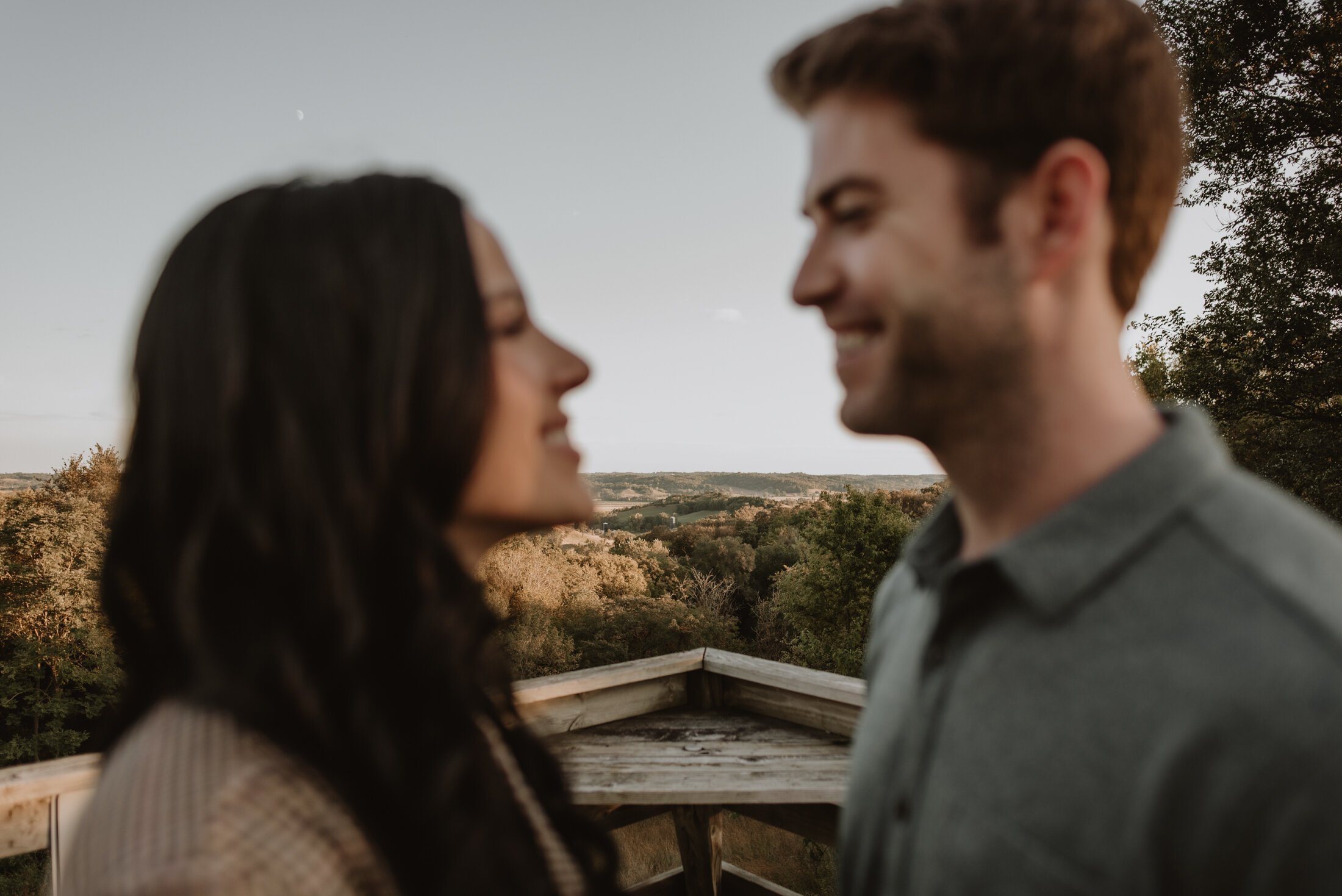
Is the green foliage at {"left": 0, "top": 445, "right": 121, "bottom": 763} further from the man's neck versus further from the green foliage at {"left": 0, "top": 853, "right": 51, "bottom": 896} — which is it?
the man's neck

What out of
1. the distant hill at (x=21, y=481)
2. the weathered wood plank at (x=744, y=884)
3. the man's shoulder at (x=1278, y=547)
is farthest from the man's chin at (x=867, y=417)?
the distant hill at (x=21, y=481)

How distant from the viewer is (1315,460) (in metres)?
9.86

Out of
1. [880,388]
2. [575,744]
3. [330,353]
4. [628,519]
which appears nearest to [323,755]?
[330,353]

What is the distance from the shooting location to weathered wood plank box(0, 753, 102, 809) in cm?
170

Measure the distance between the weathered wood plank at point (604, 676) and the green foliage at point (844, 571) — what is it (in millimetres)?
15637

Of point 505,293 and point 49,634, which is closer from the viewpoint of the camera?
point 505,293

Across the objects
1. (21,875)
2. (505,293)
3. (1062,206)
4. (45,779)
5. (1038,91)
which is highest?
(1038,91)

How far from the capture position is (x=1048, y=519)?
38.7 inches

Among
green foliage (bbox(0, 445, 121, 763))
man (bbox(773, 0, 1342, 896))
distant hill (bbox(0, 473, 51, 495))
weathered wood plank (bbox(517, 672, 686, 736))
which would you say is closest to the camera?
man (bbox(773, 0, 1342, 896))

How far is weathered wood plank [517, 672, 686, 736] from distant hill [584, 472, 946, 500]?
25786 mm

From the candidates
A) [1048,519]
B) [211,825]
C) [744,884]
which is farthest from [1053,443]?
[744,884]

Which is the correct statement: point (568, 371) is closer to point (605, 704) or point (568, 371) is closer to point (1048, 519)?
point (1048, 519)

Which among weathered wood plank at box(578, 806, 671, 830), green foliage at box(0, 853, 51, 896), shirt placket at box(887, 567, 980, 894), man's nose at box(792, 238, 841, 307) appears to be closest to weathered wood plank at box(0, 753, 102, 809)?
weathered wood plank at box(578, 806, 671, 830)

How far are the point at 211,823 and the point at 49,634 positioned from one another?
21.1m
